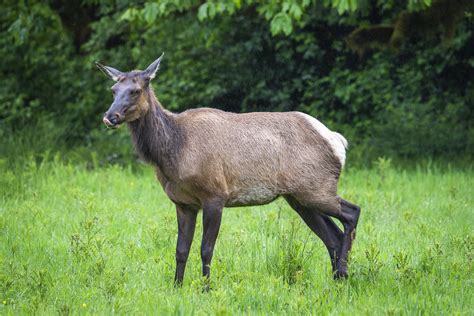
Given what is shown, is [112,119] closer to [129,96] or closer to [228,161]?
[129,96]

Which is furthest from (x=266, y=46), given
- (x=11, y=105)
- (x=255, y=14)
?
(x=11, y=105)

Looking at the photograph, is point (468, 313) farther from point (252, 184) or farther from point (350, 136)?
point (350, 136)

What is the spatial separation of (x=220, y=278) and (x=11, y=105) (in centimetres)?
1133

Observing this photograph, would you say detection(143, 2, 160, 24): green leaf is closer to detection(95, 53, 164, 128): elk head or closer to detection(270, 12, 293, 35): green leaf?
detection(270, 12, 293, 35): green leaf

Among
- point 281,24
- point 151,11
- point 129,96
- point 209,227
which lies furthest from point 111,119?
point 151,11

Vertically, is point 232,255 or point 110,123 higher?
point 110,123

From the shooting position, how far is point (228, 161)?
652 centimetres

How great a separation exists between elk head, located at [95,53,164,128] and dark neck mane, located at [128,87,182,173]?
87 millimetres

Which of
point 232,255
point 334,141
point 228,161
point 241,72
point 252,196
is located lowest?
point 232,255

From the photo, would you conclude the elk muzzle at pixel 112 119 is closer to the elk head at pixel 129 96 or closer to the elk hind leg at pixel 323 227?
the elk head at pixel 129 96

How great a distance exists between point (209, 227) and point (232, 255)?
0.74 meters

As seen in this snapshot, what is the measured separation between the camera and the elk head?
20.3ft

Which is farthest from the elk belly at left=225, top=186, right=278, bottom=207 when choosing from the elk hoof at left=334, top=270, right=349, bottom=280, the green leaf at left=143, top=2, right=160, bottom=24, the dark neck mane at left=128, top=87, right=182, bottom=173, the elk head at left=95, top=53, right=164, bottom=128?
the green leaf at left=143, top=2, right=160, bottom=24

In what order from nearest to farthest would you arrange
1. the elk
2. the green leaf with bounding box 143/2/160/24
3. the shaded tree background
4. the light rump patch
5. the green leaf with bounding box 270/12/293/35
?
the elk < the light rump patch < the green leaf with bounding box 270/12/293/35 < the green leaf with bounding box 143/2/160/24 < the shaded tree background
